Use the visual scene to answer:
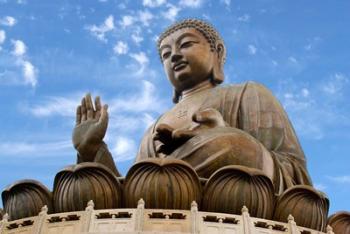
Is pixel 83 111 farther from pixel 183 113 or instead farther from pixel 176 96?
pixel 176 96

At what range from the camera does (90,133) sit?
26.4ft

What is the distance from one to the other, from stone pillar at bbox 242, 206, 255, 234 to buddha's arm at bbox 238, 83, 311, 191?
6.72 feet

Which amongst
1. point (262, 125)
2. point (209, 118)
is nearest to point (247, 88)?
point (262, 125)

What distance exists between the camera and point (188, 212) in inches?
252

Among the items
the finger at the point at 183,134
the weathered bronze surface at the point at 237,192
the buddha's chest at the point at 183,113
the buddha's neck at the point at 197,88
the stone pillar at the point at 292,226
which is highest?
the buddha's neck at the point at 197,88

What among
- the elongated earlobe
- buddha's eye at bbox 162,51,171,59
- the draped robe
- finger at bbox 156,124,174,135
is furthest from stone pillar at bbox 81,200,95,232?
the elongated earlobe

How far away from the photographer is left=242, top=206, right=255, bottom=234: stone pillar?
20.7 feet

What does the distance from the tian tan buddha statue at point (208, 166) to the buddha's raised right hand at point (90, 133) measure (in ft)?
0.04

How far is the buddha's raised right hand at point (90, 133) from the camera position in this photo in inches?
315

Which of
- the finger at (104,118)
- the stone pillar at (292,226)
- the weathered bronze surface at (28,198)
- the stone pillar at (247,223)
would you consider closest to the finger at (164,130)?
the finger at (104,118)

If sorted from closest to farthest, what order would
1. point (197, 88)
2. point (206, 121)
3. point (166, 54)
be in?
point (206, 121), point (197, 88), point (166, 54)

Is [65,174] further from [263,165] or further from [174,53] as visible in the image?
[174,53]

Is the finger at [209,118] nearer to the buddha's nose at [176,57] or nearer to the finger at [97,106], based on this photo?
the finger at [97,106]

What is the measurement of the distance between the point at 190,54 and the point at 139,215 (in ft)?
17.4
